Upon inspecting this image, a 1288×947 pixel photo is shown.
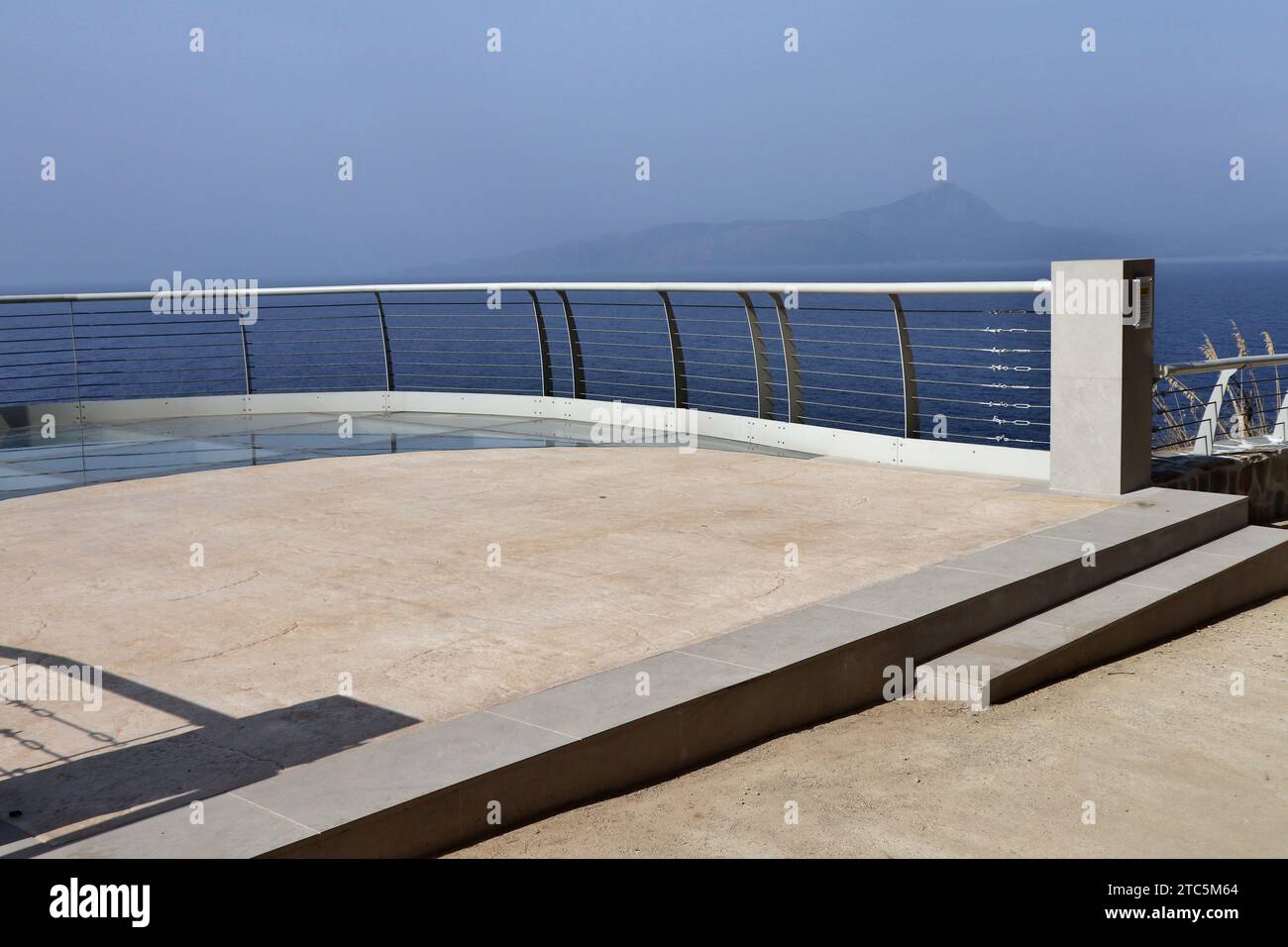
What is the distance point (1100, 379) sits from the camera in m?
6.14

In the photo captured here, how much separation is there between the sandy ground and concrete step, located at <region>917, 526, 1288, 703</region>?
9 cm

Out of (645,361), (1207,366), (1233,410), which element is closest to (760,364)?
(1207,366)

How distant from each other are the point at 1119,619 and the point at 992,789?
1.61 metres

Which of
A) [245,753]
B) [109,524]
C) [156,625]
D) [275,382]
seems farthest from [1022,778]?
[275,382]

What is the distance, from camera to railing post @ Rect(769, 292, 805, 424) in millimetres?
7763

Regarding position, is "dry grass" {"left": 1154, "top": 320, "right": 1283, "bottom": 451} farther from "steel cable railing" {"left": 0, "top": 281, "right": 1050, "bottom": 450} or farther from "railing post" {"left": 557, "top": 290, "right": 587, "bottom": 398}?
"railing post" {"left": 557, "top": 290, "right": 587, "bottom": 398}

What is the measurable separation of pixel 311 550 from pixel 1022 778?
3206 mm

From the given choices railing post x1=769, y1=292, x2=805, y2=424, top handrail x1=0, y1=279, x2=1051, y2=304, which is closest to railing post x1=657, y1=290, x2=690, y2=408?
top handrail x1=0, y1=279, x2=1051, y2=304

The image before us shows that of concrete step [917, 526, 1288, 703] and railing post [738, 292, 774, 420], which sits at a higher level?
railing post [738, 292, 774, 420]

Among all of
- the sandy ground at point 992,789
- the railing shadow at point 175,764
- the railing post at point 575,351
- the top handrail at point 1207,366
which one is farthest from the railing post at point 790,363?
the railing shadow at point 175,764

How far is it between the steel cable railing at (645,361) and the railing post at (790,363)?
0.05ft

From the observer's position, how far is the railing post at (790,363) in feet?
25.5

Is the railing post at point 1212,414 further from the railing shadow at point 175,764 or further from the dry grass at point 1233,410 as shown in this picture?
the railing shadow at point 175,764
